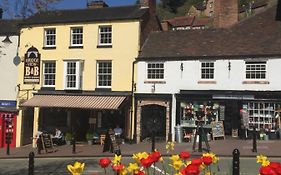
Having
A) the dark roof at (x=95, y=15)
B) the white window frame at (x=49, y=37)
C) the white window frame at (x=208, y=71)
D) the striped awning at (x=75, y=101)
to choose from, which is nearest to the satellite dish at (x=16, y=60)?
the white window frame at (x=49, y=37)

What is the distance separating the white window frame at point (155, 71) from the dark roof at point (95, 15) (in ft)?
10.6

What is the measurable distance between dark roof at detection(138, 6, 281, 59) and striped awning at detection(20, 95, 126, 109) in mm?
3343

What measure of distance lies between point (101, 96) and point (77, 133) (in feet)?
11.2

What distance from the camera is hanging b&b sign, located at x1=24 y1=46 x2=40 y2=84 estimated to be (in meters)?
29.4

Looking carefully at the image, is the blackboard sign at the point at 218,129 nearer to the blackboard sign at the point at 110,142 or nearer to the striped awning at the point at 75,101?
the striped awning at the point at 75,101

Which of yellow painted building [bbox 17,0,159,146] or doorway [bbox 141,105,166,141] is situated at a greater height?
yellow painted building [bbox 17,0,159,146]

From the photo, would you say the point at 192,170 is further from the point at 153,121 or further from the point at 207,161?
the point at 153,121

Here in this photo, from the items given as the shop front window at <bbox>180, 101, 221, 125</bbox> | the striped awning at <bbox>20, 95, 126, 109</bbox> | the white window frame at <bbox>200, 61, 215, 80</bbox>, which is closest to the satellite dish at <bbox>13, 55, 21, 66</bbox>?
the striped awning at <bbox>20, 95, 126, 109</bbox>

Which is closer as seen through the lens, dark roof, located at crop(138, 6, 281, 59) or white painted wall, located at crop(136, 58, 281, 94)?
white painted wall, located at crop(136, 58, 281, 94)

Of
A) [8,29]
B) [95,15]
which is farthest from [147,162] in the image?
[8,29]

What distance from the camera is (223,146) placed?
2162cm

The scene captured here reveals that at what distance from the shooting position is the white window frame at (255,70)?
24.2 m

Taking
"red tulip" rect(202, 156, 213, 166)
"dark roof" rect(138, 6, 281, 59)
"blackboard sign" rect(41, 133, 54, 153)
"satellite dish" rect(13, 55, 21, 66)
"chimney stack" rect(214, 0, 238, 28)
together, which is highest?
"chimney stack" rect(214, 0, 238, 28)

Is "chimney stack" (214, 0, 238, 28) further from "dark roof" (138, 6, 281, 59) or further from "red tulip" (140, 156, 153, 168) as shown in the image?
"red tulip" (140, 156, 153, 168)
